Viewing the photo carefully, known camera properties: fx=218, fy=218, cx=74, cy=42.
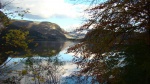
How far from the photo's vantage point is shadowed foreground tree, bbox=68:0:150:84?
34.8 ft

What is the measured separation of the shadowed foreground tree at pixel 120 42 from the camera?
10594mm

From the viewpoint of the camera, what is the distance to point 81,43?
13250 mm

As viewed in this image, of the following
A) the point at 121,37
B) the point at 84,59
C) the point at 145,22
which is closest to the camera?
the point at 145,22

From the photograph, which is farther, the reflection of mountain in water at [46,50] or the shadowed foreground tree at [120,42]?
the reflection of mountain in water at [46,50]

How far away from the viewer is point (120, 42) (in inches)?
455

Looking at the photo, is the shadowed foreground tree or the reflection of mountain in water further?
the reflection of mountain in water

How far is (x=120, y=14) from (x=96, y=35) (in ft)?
5.36

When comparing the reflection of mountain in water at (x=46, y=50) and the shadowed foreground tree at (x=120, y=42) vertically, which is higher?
the shadowed foreground tree at (x=120, y=42)

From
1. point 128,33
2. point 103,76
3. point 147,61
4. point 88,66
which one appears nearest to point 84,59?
point 88,66

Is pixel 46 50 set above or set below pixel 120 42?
below

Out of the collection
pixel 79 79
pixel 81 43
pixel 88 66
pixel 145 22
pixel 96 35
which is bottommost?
pixel 79 79

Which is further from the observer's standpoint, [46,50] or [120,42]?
[46,50]

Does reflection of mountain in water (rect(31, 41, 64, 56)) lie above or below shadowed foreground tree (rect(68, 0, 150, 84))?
below

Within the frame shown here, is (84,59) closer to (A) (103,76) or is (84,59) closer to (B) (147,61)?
(A) (103,76)
